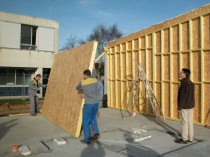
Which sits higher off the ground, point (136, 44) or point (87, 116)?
point (136, 44)

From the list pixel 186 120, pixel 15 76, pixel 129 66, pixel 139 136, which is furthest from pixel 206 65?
pixel 15 76

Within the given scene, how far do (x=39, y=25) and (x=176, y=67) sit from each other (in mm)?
14592

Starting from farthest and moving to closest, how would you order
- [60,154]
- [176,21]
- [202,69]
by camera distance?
[176,21] → [202,69] → [60,154]

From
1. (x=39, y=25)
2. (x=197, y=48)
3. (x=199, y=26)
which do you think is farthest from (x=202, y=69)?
(x=39, y=25)

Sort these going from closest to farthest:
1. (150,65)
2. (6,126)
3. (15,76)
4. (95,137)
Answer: (95,137), (6,126), (150,65), (15,76)

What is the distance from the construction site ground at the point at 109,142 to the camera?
500cm

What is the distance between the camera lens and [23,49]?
19062 mm

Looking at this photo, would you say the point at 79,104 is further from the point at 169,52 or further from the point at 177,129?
the point at 169,52

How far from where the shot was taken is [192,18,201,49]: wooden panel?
24.9 feet

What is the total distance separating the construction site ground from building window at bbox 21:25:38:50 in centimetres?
1221

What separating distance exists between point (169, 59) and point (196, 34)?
1.36 metres

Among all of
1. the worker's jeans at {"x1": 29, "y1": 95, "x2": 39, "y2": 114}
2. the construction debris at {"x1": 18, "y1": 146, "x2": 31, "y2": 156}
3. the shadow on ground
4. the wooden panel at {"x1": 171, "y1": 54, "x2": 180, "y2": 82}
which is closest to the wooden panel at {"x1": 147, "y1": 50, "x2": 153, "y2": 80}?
the wooden panel at {"x1": 171, "y1": 54, "x2": 180, "y2": 82}

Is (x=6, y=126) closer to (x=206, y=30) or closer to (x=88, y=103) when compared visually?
(x=88, y=103)

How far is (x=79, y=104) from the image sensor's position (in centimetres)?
663
